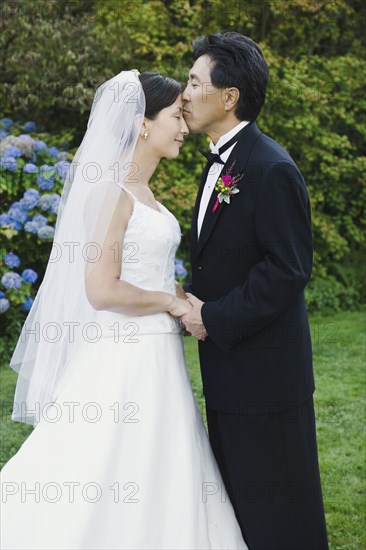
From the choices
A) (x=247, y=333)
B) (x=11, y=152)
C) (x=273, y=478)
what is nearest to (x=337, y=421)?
(x=273, y=478)

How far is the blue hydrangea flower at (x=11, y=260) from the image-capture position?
661cm

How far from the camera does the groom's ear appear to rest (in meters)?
3.07

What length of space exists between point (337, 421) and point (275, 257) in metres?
2.96

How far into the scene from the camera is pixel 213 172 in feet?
10.5

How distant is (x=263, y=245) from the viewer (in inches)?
115

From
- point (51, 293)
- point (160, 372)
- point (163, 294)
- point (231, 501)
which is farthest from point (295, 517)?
point (51, 293)

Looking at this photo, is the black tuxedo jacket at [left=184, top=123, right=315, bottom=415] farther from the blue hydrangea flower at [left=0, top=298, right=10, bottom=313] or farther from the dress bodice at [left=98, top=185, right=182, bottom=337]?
the blue hydrangea flower at [left=0, top=298, right=10, bottom=313]

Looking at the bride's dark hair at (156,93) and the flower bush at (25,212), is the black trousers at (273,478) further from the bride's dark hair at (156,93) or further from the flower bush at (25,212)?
the flower bush at (25,212)

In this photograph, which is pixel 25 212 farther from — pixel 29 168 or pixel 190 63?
pixel 190 63

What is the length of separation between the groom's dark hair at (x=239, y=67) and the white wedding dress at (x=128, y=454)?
0.55 metres

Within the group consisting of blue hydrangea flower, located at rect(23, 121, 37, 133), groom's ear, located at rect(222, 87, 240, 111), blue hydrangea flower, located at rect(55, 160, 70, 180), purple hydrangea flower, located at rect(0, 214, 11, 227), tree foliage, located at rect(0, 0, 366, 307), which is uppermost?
tree foliage, located at rect(0, 0, 366, 307)

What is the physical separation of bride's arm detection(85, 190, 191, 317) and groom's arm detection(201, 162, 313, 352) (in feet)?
Result: 1.02

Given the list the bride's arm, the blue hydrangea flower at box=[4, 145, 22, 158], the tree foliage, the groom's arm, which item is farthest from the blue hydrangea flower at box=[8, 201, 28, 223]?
the groom's arm

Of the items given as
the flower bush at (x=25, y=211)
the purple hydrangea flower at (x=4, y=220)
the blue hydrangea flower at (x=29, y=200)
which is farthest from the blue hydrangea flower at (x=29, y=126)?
the purple hydrangea flower at (x=4, y=220)
